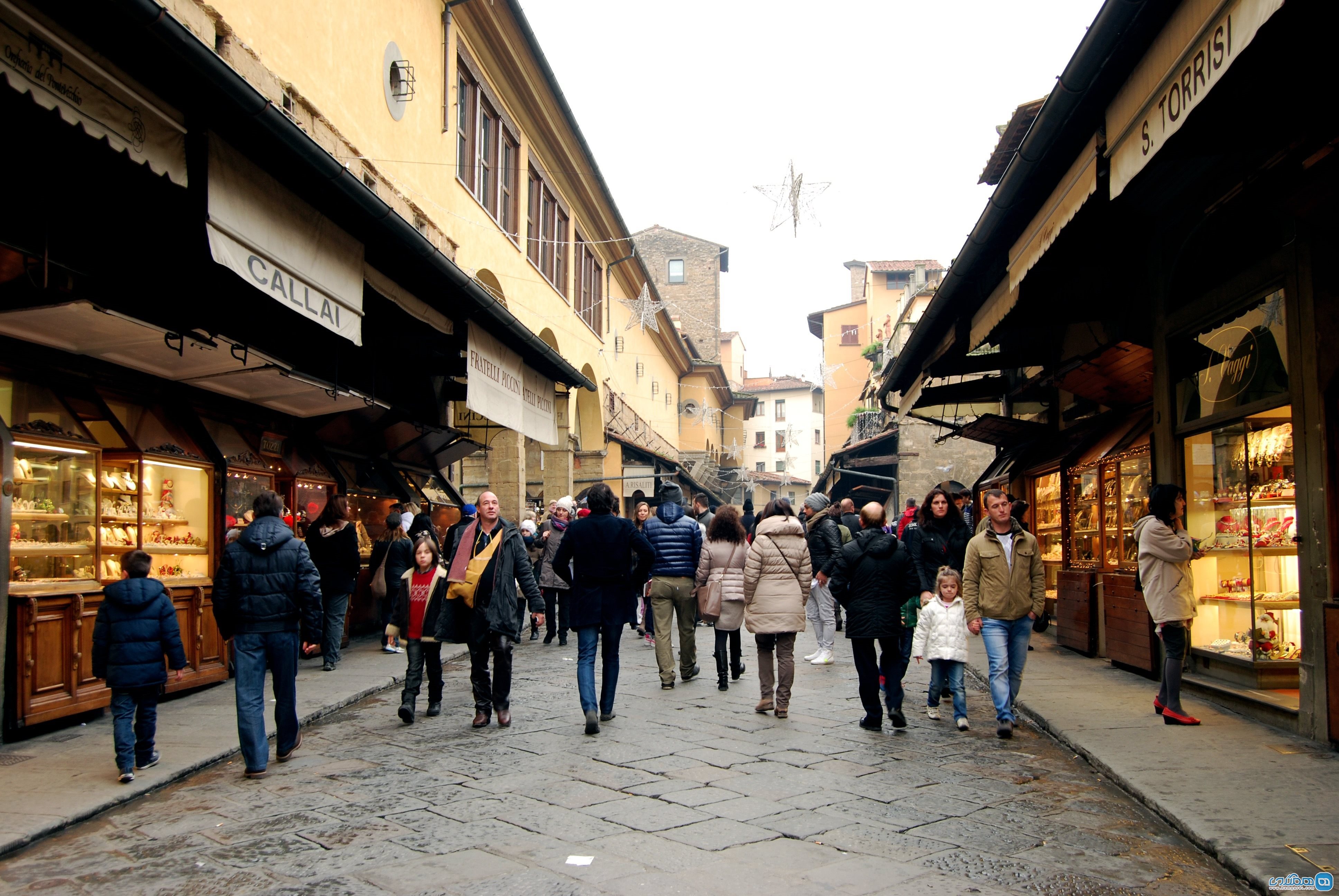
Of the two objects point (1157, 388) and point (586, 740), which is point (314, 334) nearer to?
point (586, 740)

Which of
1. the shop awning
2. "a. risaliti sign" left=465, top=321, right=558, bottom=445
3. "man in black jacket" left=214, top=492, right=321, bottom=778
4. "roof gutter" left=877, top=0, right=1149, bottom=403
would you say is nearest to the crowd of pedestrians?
"man in black jacket" left=214, top=492, right=321, bottom=778

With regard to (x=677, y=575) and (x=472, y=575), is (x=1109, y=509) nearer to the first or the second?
(x=677, y=575)

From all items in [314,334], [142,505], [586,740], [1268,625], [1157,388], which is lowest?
[586,740]

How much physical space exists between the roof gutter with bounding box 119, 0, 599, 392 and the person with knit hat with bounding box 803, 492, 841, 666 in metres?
3.84

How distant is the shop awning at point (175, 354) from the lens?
6625 millimetres

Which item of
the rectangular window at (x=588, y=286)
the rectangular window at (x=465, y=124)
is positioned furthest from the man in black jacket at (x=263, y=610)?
the rectangular window at (x=588, y=286)

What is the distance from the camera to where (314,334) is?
36.2 ft

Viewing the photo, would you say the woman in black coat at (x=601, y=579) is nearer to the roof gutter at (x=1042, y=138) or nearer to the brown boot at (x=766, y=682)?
the brown boot at (x=766, y=682)

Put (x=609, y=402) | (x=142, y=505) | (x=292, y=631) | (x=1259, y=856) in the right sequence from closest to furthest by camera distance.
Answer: (x=1259, y=856) < (x=292, y=631) < (x=142, y=505) < (x=609, y=402)

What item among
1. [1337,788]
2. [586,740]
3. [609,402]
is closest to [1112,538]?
[1337,788]

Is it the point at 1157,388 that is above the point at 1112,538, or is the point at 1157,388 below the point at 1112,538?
above

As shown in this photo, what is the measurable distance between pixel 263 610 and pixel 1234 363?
7.09m

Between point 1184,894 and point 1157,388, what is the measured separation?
624 centimetres

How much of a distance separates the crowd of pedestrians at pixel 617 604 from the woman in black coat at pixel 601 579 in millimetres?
14
